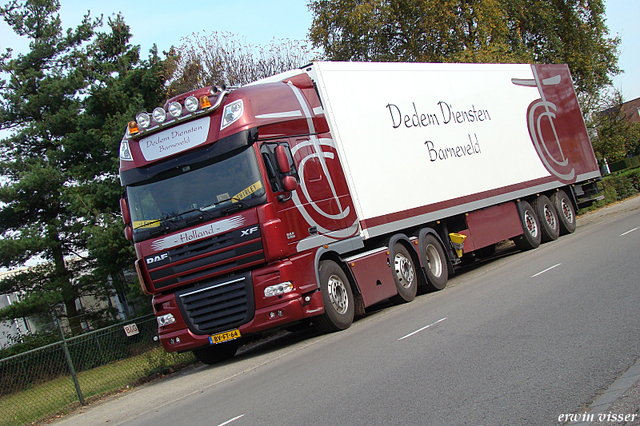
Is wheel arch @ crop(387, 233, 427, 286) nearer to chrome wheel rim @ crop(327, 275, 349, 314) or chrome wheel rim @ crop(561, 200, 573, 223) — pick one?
chrome wheel rim @ crop(327, 275, 349, 314)

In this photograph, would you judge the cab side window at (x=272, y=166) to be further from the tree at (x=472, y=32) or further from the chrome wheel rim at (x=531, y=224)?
the tree at (x=472, y=32)

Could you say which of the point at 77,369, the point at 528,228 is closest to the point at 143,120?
the point at 77,369

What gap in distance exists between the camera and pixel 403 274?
12.7 meters

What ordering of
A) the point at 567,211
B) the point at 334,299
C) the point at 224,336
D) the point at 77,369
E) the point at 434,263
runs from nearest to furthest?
the point at 224,336, the point at 334,299, the point at 77,369, the point at 434,263, the point at 567,211

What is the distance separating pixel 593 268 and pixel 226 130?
21.5 feet

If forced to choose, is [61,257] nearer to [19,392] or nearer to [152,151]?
[19,392]

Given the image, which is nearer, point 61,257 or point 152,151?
point 152,151

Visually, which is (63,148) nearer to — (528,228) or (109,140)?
(109,140)

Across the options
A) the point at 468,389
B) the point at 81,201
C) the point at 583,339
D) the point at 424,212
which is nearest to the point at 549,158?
the point at 424,212

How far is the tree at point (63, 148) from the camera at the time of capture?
81.4 feet

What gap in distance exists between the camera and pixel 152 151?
10.4 metres

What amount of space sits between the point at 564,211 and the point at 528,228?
8.74 feet

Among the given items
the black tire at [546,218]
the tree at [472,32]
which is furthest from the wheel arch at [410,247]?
the tree at [472,32]

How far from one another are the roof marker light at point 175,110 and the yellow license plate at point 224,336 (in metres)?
3.43
